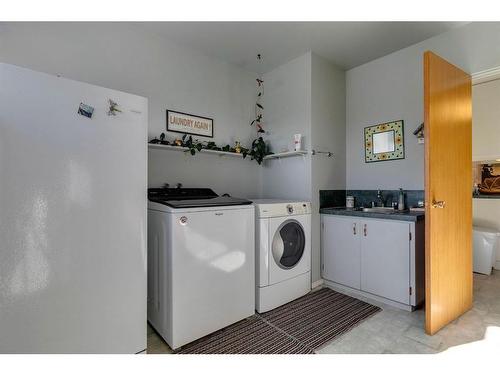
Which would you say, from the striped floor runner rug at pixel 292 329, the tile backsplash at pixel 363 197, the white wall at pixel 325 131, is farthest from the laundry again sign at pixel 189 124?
the striped floor runner rug at pixel 292 329

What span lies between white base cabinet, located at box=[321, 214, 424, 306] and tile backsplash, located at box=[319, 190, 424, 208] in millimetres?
239

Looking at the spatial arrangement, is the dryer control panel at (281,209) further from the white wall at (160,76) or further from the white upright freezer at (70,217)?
the white upright freezer at (70,217)

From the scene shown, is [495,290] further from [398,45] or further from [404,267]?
[398,45]

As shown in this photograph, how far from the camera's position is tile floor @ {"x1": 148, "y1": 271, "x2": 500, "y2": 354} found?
1.67 meters

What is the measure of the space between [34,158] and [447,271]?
2770 mm

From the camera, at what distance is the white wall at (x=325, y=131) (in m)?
2.77

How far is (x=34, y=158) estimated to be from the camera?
1181 millimetres

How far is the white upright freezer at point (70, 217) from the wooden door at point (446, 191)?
1949 millimetres

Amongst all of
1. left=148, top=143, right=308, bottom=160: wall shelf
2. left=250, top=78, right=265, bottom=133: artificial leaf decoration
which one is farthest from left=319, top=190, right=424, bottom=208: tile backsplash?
left=250, top=78, right=265, bottom=133: artificial leaf decoration

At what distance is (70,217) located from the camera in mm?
1275

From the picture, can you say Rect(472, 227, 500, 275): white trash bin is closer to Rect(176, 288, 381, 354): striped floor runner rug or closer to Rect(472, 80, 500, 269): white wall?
Rect(472, 80, 500, 269): white wall
